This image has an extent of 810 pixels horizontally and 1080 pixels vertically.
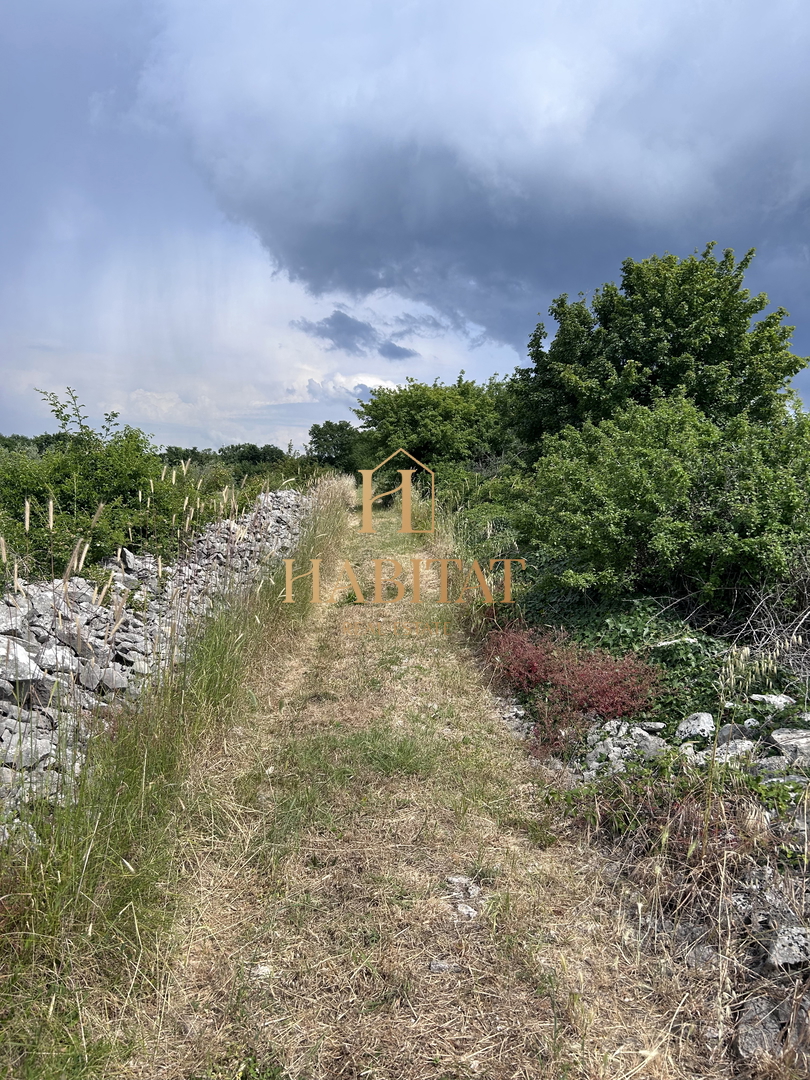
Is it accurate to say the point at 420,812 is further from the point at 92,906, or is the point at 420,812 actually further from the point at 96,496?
the point at 96,496

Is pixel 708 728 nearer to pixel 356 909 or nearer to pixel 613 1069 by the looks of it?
pixel 613 1069

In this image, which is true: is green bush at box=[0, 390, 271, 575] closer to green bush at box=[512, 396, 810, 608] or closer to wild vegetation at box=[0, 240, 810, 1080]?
wild vegetation at box=[0, 240, 810, 1080]

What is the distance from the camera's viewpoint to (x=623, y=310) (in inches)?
436

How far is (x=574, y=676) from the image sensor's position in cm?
418

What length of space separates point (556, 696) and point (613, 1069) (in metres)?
2.42

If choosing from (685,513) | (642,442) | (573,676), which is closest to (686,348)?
(642,442)

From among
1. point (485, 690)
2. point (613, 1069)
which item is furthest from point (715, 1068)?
point (485, 690)

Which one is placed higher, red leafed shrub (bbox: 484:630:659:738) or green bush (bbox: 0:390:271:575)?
green bush (bbox: 0:390:271:575)

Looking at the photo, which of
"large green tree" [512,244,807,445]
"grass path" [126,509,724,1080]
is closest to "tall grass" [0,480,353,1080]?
"grass path" [126,509,724,1080]

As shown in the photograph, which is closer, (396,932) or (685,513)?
(396,932)

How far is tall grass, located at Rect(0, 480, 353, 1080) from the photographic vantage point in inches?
72.1

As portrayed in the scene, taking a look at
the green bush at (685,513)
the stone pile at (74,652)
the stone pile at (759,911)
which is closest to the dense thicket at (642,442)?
the green bush at (685,513)

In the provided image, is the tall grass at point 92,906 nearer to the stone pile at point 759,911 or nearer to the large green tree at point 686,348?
the stone pile at point 759,911

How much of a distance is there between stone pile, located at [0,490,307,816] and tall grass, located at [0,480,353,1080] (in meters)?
0.15
